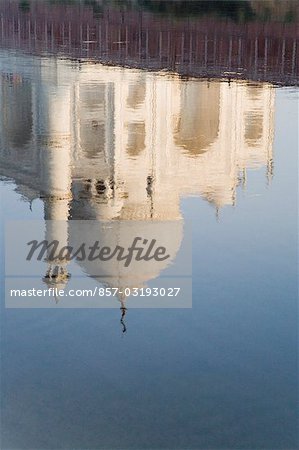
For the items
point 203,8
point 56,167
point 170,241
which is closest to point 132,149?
point 56,167

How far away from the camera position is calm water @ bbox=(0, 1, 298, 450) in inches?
181

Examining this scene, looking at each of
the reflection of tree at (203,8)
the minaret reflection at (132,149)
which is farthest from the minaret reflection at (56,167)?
the reflection of tree at (203,8)

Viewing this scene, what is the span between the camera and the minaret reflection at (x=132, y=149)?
8750 millimetres

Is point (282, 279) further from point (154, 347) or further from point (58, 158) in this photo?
point (58, 158)

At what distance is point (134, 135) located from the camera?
14.5 meters

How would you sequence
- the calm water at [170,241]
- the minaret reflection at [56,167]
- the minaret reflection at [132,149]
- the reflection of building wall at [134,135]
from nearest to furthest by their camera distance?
1. the calm water at [170,241]
2. the minaret reflection at [56,167]
3. the minaret reflection at [132,149]
4. the reflection of building wall at [134,135]

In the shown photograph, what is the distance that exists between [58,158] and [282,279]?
5.49 metres

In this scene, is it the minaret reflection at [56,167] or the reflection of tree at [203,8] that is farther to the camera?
the reflection of tree at [203,8]

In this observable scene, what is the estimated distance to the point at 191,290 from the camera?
6.27 metres

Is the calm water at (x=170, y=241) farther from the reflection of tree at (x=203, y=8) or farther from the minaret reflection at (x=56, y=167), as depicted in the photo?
the reflection of tree at (x=203, y=8)

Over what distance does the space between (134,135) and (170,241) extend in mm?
6554

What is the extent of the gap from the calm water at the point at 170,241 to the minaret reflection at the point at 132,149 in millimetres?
40

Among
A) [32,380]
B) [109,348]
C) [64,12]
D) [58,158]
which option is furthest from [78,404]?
[64,12]

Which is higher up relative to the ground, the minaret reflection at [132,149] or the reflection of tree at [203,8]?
the minaret reflection at [132,149]
